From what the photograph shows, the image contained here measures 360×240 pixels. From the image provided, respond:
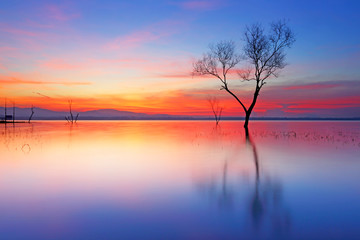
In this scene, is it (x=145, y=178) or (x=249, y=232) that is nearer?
(x=249, y=232)

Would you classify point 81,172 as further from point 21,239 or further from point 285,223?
point 285,223

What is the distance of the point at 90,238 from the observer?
12.1 ft

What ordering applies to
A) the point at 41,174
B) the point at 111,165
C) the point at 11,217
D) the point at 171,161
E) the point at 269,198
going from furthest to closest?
1. the point at 171,161
2. the point at 111,165
3. the point at 41,174
4. the point at 269,198
5. the point at 11,217

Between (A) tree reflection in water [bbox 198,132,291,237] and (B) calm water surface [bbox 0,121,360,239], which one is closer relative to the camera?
(B) calm water surface [bbox 0,121,360,239]

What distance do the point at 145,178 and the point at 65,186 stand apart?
1959 mm

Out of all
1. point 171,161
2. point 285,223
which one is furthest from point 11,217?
point 171,161

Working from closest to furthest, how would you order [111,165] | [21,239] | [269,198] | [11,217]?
[21,239]
[11,217]
[269,198]
[111,165]

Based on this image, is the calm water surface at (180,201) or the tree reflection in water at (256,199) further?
the tree reflection in water at (256,199)

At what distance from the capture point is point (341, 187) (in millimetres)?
6445

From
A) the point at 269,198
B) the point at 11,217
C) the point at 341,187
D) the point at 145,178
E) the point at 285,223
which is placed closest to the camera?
the point at 285,223

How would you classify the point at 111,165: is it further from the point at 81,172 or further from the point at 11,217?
the point at 11,217

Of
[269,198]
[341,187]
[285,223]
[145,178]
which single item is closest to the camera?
[285,223]

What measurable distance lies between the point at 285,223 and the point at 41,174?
22.1 ft

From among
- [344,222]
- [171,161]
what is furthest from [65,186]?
[344,222]
